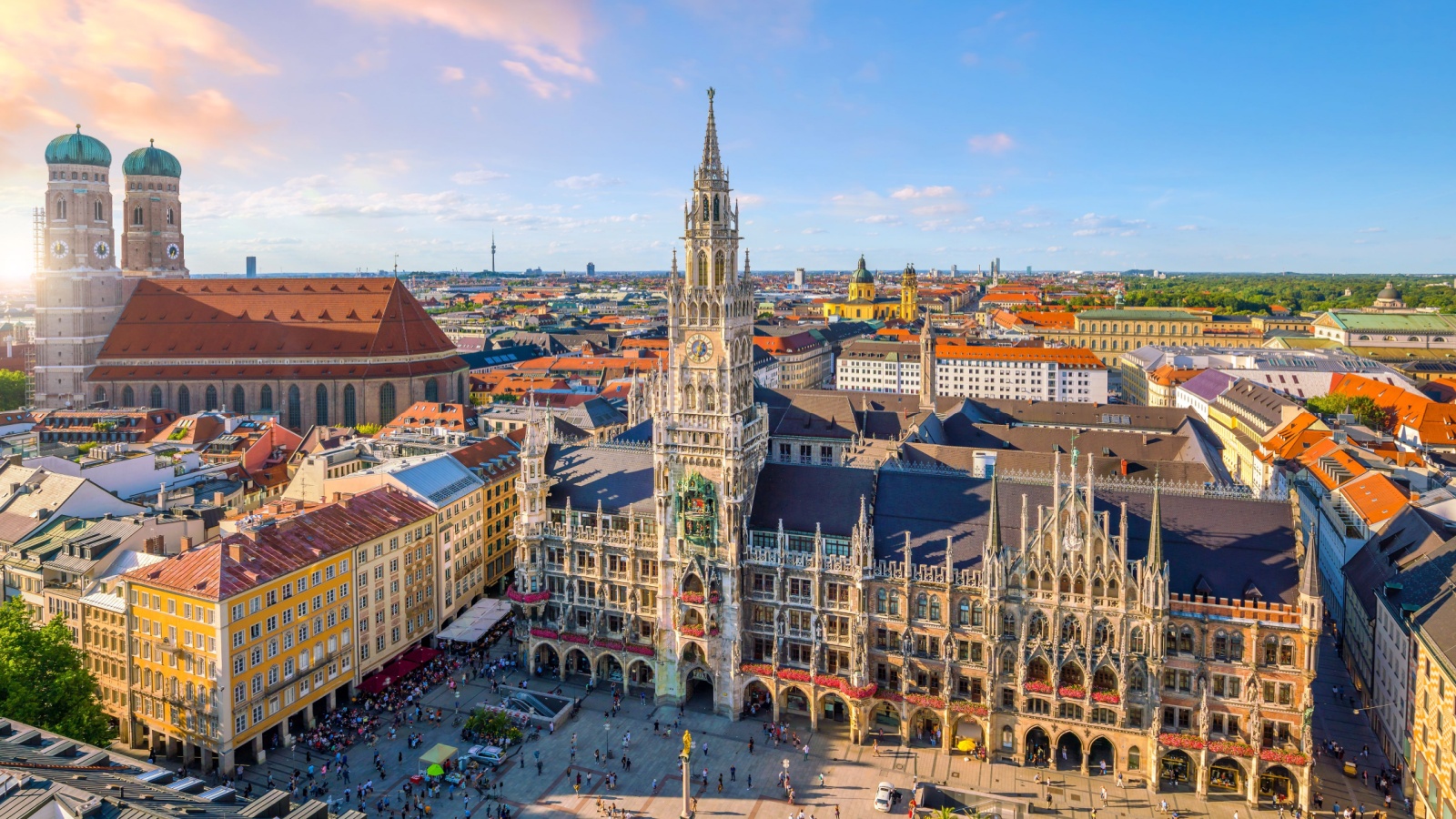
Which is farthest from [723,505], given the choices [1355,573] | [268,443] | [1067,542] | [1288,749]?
[268,443]

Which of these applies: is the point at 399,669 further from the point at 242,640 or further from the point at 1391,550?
the point at 1391,550

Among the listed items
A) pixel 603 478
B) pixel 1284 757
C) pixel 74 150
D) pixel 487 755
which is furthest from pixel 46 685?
pixel 74 150

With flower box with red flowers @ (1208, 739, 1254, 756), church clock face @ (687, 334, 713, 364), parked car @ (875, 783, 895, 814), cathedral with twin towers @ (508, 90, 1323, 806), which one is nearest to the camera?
parked car @ (875, 783, 895, 814)

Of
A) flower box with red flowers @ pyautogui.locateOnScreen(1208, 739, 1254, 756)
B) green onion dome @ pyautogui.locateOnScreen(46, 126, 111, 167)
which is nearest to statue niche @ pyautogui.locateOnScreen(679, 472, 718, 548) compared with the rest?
flower box with red flowers @ pyautogui.locateOnScreen(1208, 739, 1254, 756)

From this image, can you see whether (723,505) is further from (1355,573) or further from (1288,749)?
(1355,573)

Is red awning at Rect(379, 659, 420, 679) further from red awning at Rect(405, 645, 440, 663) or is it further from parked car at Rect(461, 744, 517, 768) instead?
parked car at Rect(461, 744, 517, 768)

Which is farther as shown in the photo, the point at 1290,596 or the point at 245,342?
the point at 245,342

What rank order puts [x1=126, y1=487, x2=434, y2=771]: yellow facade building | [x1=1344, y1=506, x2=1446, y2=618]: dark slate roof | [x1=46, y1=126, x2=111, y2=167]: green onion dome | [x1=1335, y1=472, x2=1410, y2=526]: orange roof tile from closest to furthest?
1. [x1=126, y1=487, x2=434, y2=771]: yellow facade building
2. [x1=1344, y1=506, x2=1446, y2=618]: dark slate roof
3. [x1=1335, y1=472, x2=1410, y2=526]: orange roof tile
4. [x1=46, y1=126, x2=111, y2=167]: green onion dome
